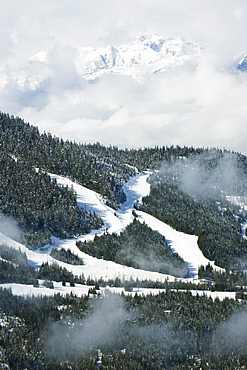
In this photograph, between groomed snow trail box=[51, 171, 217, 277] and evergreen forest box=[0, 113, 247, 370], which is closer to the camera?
evergreen forest box=[0, 113, 247, 370]

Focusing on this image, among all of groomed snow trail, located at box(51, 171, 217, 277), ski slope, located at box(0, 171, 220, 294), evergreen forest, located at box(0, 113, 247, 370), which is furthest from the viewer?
groomed snow trail, located at box(51, 171, 217, 277)


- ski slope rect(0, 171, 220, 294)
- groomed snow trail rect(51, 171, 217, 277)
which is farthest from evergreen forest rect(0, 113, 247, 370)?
groomed snow trail rect(51, 171, 217, 277)

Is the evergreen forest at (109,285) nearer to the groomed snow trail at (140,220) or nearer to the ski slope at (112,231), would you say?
the ski slope at (112,231)

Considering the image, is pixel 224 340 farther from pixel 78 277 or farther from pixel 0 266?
pixel 0 266

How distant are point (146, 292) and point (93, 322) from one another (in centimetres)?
1952

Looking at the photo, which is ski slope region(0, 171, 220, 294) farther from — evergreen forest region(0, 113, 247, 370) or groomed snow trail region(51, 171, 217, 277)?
evergreen forest region(0, 113, 247, 370)

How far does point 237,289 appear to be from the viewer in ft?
370

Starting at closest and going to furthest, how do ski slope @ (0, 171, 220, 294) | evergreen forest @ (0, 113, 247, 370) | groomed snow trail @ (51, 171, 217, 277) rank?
evergreen forest @ (0, 113, 247, 370) → ski slope @ (0, 171, 220, 294) → groomed snow trail @ (51, 171, 217, 277)

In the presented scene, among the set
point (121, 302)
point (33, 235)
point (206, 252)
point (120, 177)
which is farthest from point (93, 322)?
point (120, 177)

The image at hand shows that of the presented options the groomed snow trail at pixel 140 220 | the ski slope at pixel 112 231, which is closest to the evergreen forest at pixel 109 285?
the ski slope at pixel 112 231

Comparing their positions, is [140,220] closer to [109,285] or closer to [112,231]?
[112,231]

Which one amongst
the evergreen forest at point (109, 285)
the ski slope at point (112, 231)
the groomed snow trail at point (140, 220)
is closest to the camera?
the evergreen forest at point (109, 285)

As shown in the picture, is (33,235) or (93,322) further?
(33,235)

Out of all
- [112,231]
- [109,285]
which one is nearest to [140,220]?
[112,231]
